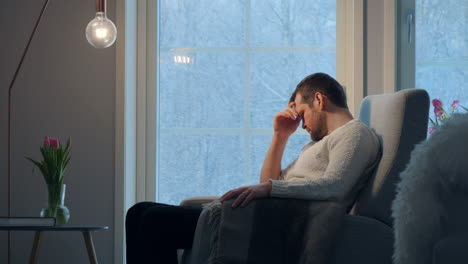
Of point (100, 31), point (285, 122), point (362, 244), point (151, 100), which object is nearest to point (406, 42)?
point (285, 122)

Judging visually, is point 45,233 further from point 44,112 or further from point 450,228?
point 450,228

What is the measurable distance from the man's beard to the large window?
45.0 inches

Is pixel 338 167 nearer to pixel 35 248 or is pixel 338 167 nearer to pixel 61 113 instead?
Answer: pixel 35 248

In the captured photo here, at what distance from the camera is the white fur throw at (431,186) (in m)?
1.36

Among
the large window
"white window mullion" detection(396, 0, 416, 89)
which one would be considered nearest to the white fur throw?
"white window mullion" detection(396, 0, 416, 89)

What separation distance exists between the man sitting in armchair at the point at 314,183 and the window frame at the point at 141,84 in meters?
0.92

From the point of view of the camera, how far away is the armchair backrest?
2.10 metres

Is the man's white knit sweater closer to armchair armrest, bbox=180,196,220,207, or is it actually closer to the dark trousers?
the dark trousers

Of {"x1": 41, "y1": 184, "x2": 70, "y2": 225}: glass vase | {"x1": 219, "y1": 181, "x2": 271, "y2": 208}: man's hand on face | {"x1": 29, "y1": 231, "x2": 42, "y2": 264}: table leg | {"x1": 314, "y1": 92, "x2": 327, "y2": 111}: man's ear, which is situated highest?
{"x1": 314, "y1": 92, "x2": 327, "y2": 111}: man's ear

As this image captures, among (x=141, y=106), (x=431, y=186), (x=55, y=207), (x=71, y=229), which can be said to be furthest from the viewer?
(x=141, y=106)

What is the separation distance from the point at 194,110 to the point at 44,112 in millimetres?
878

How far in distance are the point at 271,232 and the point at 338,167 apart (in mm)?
374

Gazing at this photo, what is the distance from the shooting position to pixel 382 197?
2104 millimetres

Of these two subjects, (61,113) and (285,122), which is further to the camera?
(61,113)
